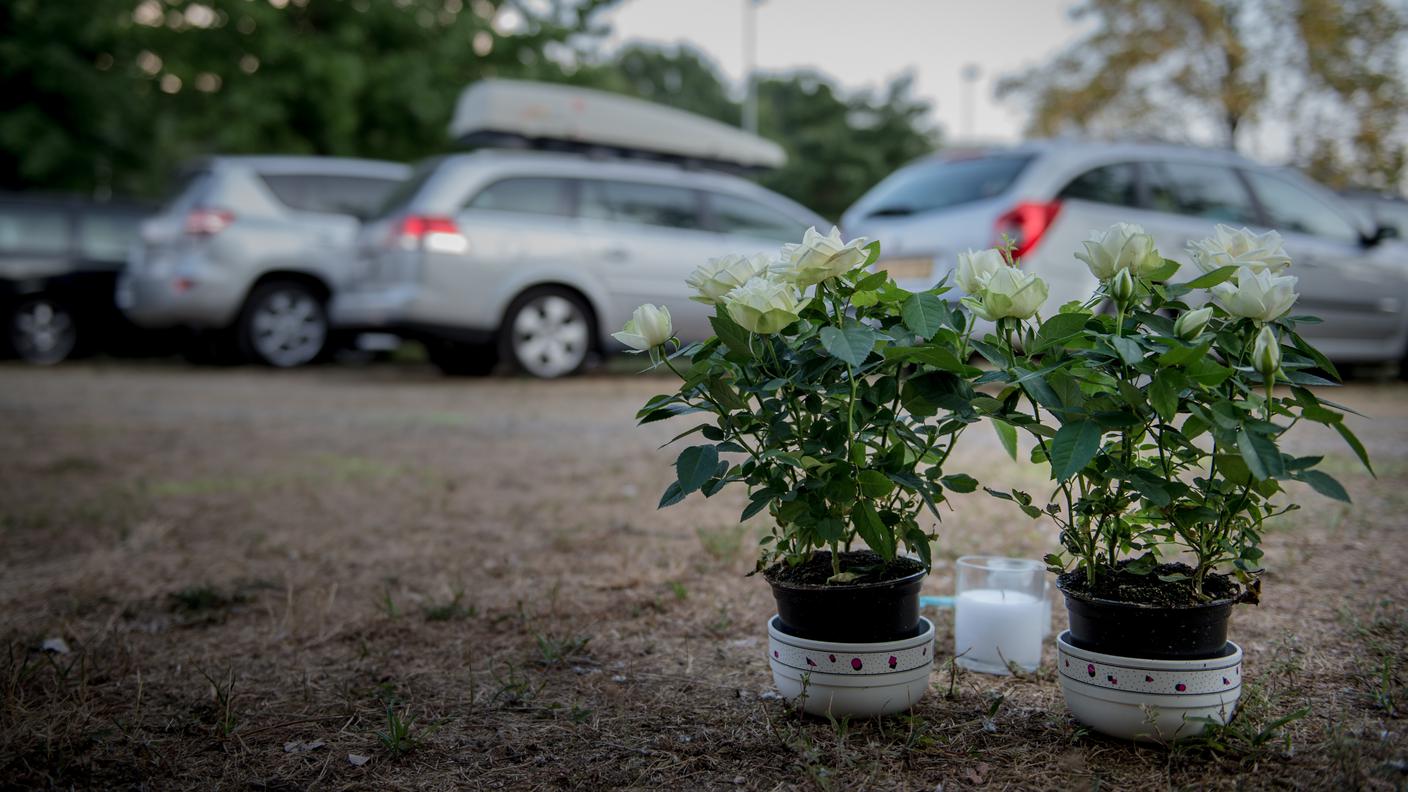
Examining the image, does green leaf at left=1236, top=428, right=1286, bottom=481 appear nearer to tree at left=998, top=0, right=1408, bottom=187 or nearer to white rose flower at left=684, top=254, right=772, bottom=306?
white rose flower at left=684, top=254, right=772, bottom=306

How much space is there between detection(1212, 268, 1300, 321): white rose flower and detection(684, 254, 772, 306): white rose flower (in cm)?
69

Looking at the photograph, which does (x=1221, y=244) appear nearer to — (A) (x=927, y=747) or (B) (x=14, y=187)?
(A) (x=927, y=747)

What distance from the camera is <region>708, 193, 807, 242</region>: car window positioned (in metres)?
8.87

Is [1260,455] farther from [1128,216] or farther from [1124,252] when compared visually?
[1128,216]

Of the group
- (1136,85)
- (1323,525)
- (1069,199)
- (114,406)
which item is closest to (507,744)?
(1323,525)

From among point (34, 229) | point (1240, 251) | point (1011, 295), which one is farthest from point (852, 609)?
point (34, 229)

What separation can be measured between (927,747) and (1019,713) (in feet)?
0.88

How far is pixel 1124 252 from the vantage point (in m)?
1.74

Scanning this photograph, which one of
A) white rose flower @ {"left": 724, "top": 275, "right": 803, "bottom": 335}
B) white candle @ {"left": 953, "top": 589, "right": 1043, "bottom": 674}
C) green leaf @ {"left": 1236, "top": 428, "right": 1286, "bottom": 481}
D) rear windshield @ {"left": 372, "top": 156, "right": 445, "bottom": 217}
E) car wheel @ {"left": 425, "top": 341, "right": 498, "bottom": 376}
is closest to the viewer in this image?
green leaf @ {"left": 1236, "top": 428, "right": 1286, "bottom": 481}

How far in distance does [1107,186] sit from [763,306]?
235 inches

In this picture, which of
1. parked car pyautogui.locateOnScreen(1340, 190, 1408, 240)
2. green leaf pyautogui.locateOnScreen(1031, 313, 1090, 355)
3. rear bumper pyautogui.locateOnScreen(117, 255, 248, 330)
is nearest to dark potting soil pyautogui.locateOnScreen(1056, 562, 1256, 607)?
green leaf pyautogui.locateOnScreen(1031, 313, 1090, 355)

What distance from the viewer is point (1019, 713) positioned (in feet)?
6.59

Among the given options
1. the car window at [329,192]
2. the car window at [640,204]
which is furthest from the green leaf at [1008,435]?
the car window at [329,192]

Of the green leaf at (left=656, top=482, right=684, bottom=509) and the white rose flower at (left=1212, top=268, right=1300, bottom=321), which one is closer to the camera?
the white rose flower at (left=1212, top=268, right=1300, bottom=321)
